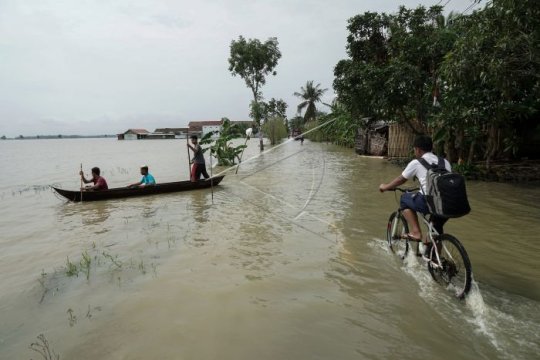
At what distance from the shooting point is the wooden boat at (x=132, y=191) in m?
11.5

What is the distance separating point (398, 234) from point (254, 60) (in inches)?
1420

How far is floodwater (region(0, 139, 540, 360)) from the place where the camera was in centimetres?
351

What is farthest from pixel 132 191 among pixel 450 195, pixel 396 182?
pixel 450 195

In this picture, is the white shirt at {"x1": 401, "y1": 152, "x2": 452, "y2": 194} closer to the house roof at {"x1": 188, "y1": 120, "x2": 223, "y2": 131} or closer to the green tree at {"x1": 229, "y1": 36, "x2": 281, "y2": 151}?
the green tree at {"x1": 229, "y1": 36, "x2": 281, "y2": 151}

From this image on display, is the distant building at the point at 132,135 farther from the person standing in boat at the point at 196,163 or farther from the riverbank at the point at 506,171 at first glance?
the riverbank at the point at 506,171

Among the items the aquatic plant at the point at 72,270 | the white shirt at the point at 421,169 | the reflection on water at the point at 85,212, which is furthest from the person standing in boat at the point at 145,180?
the white shirt at the point at 421,169

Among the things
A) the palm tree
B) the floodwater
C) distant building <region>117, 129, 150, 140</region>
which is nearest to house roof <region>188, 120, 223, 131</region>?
distant building <region>117, 129, 150, 140</region>

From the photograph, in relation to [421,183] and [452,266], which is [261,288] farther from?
[421,183]

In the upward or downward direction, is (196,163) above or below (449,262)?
above

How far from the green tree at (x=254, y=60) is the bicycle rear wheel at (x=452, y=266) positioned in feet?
120

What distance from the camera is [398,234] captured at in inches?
227

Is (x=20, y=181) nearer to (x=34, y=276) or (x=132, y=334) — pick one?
(x=34, y=276)

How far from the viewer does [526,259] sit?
220 inches

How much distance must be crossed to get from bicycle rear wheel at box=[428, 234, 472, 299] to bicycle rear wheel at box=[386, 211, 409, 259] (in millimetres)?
941
